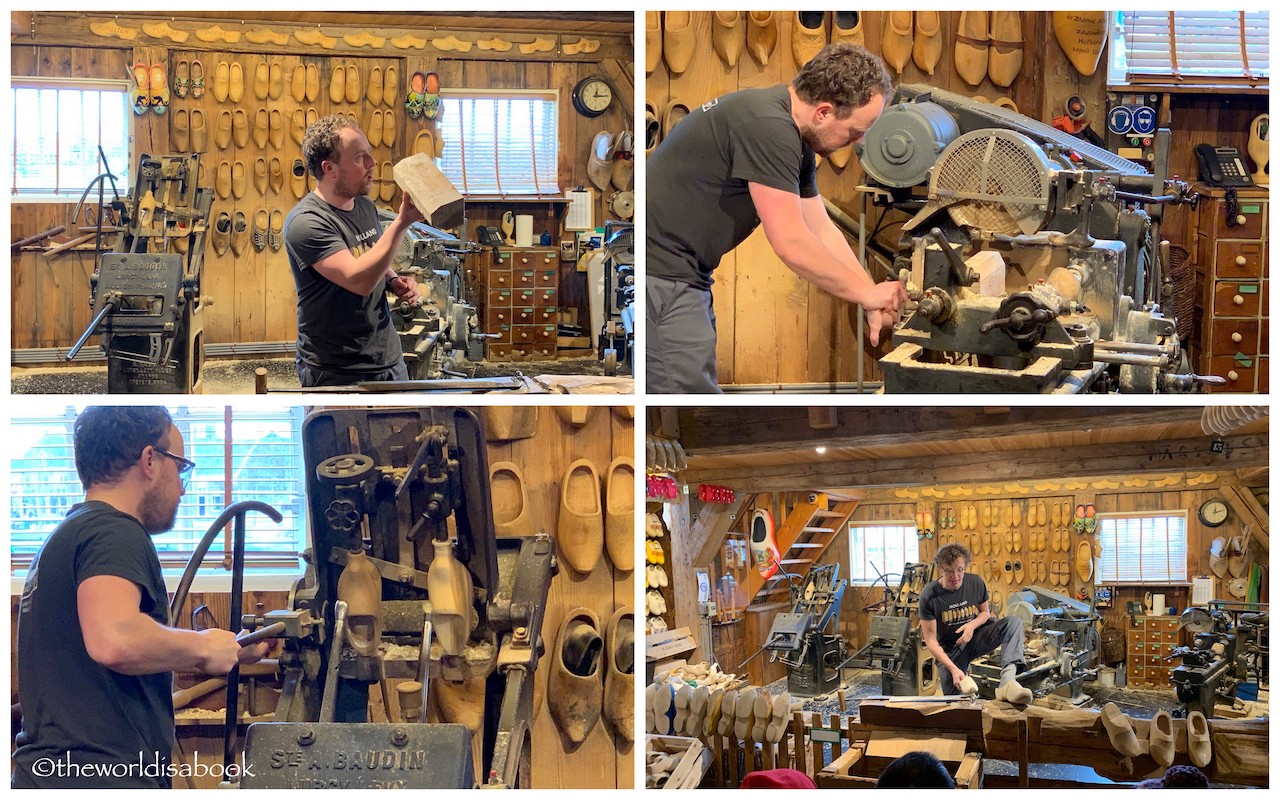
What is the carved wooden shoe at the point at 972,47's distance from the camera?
3.51m

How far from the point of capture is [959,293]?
2.20 m

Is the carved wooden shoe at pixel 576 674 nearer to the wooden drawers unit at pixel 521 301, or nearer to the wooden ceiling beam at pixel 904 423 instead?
the wooden ceiling beam at pixel 904 423

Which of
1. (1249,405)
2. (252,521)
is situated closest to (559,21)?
(252,521)

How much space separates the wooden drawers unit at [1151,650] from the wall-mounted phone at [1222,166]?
213 cm

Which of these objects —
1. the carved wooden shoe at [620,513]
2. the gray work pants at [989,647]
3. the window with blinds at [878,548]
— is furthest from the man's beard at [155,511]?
the gray work pants at [989,647]

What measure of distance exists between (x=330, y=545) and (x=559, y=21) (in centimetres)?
370

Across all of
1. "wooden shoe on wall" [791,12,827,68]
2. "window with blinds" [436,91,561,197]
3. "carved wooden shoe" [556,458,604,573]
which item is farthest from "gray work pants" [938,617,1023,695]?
"window with blinds" [436,91,561,197]

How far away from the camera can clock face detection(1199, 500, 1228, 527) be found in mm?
2291

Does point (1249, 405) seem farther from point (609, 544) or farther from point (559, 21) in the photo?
point (559, 21)

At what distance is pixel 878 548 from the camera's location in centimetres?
243

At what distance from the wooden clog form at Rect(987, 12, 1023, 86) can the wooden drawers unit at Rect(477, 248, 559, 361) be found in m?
2.87

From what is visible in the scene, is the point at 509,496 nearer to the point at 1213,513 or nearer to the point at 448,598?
the point at 448,598

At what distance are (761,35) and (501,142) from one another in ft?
7.97

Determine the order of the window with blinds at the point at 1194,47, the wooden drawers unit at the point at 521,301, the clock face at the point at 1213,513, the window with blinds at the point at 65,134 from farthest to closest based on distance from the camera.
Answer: the wooden drawers unit at the point at 521,301 → the window with blinds at the point at 65,134 → the window with blinds at the point at 1194,47 → the clock face at the point at 1213,513
